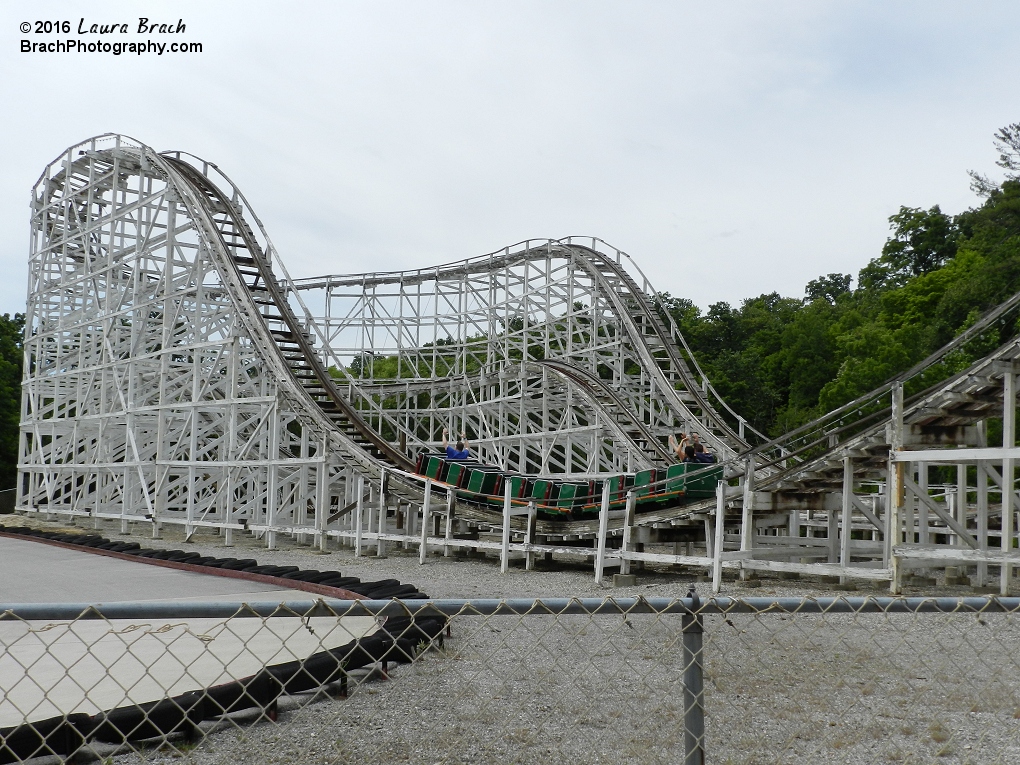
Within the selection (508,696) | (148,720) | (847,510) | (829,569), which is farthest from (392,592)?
(847,510)

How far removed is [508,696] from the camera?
4.95 metres

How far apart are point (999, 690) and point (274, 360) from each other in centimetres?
1437

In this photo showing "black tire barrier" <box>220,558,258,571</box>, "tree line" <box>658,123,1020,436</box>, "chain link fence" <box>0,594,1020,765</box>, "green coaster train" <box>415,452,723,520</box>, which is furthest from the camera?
"tree line" <box>658,123,1020,436</box>

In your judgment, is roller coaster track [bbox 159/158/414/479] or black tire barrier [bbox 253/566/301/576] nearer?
black tire barrier [bbox 253/566/301/576]

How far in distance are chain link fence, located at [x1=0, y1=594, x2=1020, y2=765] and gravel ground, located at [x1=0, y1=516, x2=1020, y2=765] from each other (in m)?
0.02

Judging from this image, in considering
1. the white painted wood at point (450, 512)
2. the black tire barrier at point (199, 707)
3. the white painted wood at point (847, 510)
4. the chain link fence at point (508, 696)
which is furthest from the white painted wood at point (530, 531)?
the black tire barrier at point (199, 707)

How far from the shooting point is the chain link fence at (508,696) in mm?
2977

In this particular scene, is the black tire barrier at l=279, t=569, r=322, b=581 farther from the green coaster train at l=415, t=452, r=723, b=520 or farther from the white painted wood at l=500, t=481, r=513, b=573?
the green coaster train at l=415, t=452, r=723, b=520

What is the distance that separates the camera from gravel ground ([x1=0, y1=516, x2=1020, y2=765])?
4.02 meters

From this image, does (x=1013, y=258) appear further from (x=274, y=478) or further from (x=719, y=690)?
(x=719, y=690)

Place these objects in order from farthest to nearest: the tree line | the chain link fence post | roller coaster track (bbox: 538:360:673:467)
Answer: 1. the tree line
2. roller coaster track (bbox: 538:360:673:467)
3. the chain link fence post

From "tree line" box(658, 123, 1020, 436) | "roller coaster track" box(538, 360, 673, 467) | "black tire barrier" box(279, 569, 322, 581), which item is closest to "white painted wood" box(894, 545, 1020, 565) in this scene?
"black tire barrier" box(279, 569, 322, 581)

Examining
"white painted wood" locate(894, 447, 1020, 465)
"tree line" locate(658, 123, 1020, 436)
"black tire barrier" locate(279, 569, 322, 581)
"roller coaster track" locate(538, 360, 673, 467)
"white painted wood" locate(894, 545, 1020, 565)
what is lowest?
"black tire barrier" locate(279, 569, 322, 581)

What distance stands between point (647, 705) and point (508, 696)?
0.73 m
